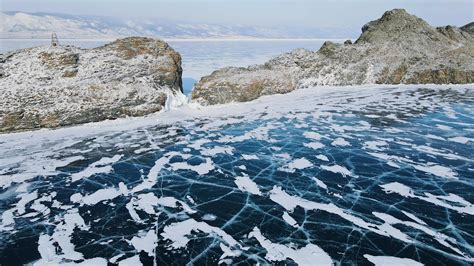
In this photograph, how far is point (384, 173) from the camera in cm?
641

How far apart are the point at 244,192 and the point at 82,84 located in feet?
23.3

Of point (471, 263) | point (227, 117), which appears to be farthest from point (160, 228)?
point (227, 117)

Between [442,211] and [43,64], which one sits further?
[43,64]

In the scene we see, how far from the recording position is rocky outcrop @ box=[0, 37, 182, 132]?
9859 mm

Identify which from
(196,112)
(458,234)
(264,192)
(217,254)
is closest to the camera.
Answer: (217,254)

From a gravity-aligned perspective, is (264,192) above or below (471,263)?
below

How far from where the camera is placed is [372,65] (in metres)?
16.2

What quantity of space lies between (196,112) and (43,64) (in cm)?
480

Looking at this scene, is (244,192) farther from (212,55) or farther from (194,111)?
(212,55)

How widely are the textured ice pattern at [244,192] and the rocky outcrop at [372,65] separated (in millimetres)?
4305

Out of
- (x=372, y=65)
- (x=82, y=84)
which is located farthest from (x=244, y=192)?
(x=372, y=65)

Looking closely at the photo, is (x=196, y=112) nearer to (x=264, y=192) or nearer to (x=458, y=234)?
(x=264, y=192)

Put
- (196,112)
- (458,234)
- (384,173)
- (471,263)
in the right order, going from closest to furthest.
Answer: (471,263) < (458,234) < (384,173) < (196,112)

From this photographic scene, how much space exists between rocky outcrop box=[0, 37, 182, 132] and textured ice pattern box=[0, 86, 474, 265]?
1.90 ft
